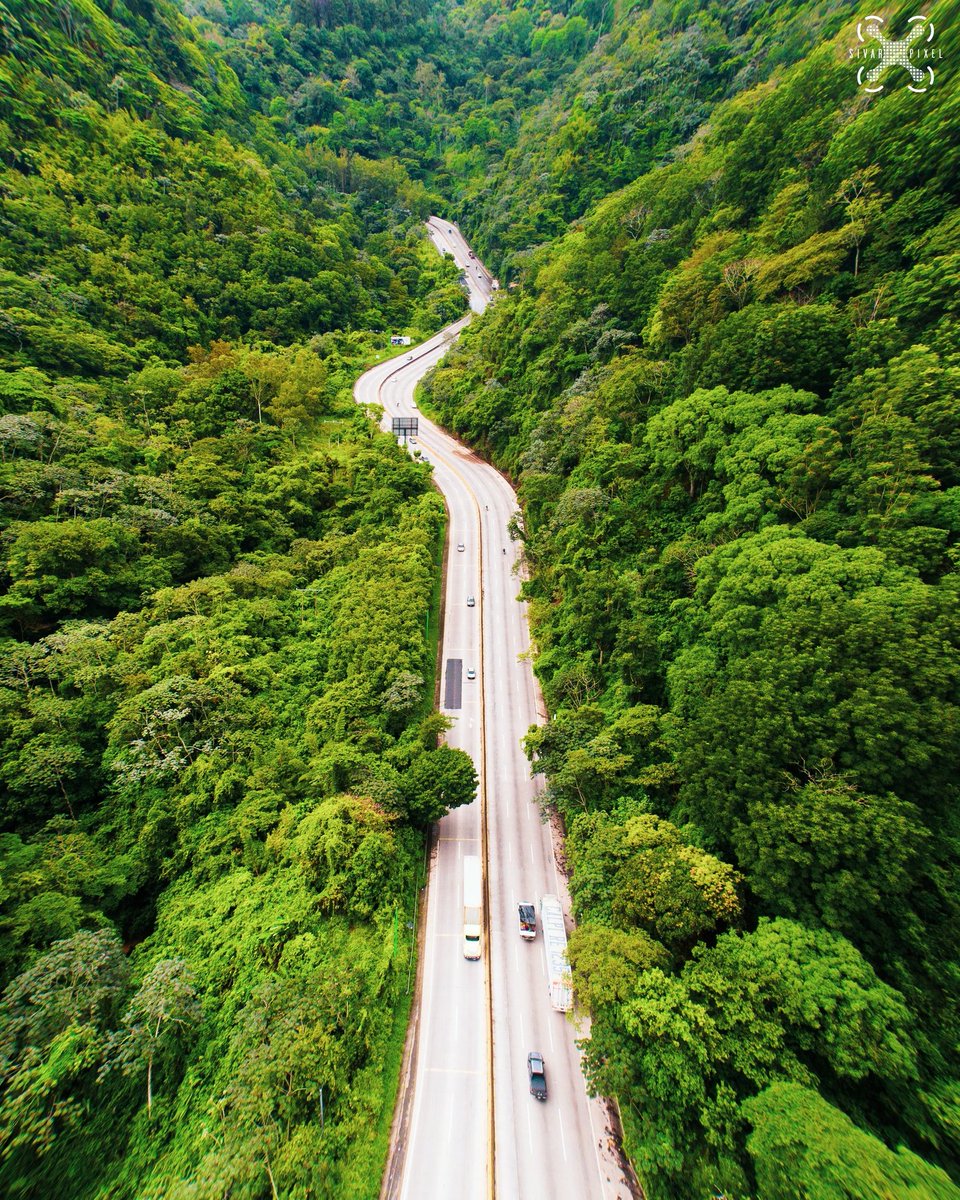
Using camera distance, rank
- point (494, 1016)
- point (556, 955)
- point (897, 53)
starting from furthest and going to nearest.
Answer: point (897, 53)
point (556, 955)
point (494, 1016)

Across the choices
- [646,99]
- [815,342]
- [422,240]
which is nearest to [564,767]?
[815,342]

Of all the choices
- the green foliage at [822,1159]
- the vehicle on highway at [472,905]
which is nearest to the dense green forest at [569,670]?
the green foliage at [822,1159]

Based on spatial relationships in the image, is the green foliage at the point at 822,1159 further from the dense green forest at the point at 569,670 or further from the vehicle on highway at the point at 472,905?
the vehicle on highway at the point at 472,905

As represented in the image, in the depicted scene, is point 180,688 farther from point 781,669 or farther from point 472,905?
point 781,669

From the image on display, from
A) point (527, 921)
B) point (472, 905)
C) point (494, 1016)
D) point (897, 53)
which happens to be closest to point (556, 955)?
point (527, 921)

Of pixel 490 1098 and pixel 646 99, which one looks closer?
pixel 490 1098

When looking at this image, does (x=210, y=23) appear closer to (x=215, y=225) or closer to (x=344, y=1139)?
(x=215, y=225)

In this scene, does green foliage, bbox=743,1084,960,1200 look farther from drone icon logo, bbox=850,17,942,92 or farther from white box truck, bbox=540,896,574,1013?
drone icon logo, bbox=850,17,942,92
